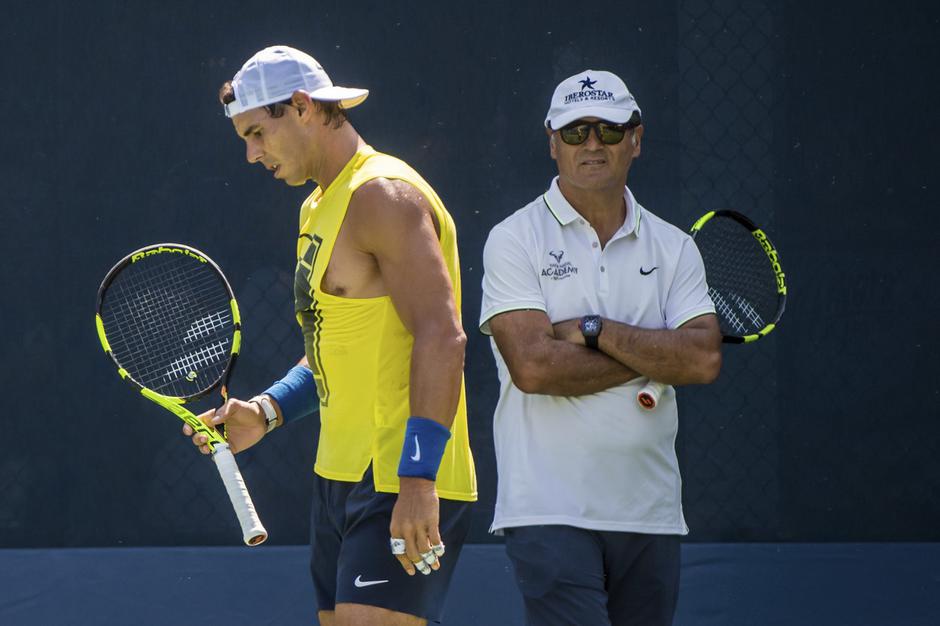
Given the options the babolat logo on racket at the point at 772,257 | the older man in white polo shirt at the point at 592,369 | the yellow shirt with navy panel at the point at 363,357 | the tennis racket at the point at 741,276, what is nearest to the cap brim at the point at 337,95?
the yellow shirt with navy panel at the point at 363,357

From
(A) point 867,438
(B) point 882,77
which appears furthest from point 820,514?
(B) point 882,77

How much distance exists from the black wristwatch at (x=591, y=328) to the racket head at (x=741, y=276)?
803 millimetres

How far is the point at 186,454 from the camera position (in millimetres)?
5031

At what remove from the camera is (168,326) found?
13.8 ft

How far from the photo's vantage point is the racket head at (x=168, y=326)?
4098 mm

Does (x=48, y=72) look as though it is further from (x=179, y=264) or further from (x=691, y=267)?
(x=691, y=267)

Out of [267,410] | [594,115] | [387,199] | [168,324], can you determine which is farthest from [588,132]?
[168,324]

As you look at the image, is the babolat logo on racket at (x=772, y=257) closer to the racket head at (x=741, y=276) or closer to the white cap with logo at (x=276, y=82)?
the racket head at (x=741, y=276)

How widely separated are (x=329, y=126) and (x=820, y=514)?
2.72 m

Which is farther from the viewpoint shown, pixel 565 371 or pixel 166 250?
pixel 166 250

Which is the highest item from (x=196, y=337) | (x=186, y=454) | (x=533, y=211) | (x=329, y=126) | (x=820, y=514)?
(x=329, y=126)

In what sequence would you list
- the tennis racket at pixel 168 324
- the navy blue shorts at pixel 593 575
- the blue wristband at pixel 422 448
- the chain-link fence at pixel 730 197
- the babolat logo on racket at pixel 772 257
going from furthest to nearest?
the chain-link fence at pixel 730 197 < the tennis racket at pixel 168 324 < the babolat logo on racket at pixel 772 257 < the navy blue shorts at pixel 593 575 < the blue wristband at pixel 422 448

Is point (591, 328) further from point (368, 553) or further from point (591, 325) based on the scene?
point (368, 553)

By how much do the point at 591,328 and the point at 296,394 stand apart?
0.66 metres
